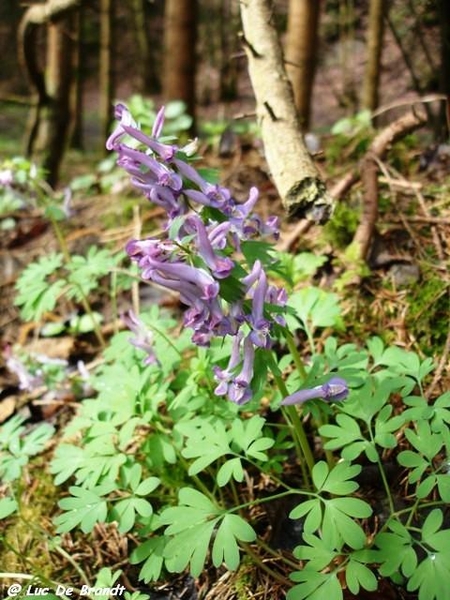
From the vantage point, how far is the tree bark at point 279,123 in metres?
2.50

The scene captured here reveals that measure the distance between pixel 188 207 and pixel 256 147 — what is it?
3.12 m

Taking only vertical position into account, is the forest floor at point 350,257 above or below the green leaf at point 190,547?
above

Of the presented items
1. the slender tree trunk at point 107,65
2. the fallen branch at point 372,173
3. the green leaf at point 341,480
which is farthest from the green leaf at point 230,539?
the slender tree trunk at point 107,65

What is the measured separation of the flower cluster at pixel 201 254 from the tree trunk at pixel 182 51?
4848 mm

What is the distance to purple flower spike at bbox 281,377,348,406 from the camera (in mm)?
1848

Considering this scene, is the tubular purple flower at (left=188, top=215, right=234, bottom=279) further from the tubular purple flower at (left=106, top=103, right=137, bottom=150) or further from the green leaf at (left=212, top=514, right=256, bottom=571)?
the green leaf at (left=212, top=514, right=256, bottom=571)

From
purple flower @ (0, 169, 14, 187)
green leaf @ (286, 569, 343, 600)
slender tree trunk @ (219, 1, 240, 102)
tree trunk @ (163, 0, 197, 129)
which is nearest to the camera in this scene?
green leaf @ (286, 569, 343, 600)

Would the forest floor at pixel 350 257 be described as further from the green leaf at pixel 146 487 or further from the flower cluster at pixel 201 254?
the flower cluster at pixel 201 254

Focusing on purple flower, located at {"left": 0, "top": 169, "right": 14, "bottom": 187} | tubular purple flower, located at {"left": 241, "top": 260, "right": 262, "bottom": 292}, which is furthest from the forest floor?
tubular purple flower, located at {"left": 241, "top": 260, "right": 262, "bottom": 292}

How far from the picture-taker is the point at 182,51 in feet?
20.4

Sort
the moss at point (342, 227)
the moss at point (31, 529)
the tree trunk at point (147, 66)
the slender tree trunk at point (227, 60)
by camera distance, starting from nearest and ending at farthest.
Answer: the moss at point (31, 529) < the moss at point (342, 227) < the slender tree trunk at point (227, 60) < the tree trunk at point (147, 66)

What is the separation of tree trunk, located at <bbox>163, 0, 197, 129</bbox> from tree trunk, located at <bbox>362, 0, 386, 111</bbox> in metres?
2.10

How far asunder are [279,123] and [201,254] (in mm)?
1362

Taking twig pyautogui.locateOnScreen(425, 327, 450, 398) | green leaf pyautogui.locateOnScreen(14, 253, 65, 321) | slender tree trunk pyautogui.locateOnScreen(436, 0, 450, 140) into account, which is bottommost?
twig pyautogui.locateOnScreen(425, 327, 450, 398)
